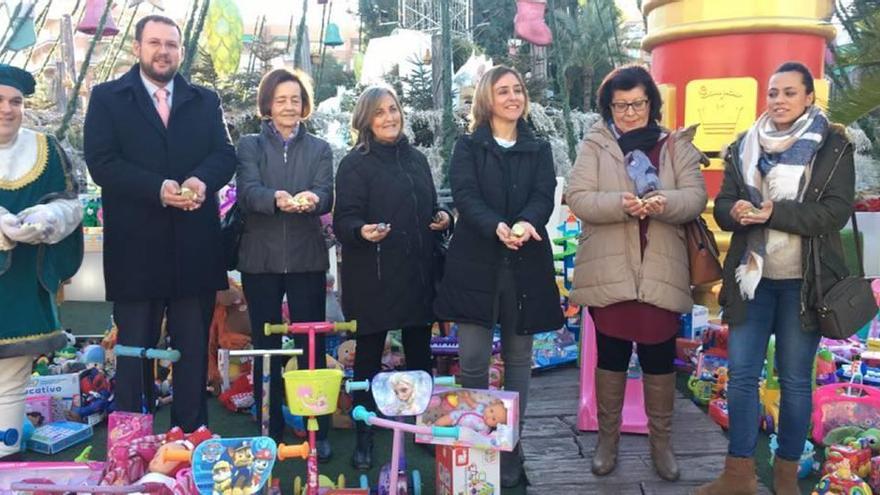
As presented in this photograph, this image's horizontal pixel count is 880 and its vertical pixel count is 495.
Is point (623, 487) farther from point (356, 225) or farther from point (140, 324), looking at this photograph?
point (140, 324)

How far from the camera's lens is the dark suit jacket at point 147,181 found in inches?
113

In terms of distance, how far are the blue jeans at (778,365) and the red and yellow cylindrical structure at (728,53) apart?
8.32 ft

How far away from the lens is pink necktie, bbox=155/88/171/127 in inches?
117

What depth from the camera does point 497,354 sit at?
14.5 feet

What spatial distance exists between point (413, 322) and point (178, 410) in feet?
3.59

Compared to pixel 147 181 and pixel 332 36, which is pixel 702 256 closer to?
pixel 147 181

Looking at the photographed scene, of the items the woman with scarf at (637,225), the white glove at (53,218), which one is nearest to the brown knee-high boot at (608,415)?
the woman with scarf at (637,225)

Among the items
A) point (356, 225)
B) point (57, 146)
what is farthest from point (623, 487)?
point (57, 146)

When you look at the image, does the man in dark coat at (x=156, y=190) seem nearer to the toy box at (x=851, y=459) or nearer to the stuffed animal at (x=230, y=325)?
the stuffed animal at (x=230, y=325)

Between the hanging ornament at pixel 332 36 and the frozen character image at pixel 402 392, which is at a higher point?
the hanging ornament at pixel 332 36

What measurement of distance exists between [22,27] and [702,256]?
26.9ft

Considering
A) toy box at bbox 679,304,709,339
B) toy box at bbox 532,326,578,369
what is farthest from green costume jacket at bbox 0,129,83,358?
toy box at bbox 679,304,709,339

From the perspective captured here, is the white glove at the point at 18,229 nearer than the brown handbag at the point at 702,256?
Yes

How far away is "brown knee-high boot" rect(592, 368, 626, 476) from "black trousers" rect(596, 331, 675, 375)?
0.04 m
